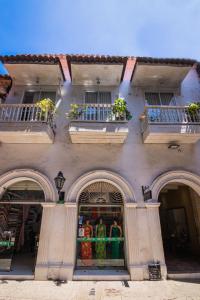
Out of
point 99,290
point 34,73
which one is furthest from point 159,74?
point 99,290

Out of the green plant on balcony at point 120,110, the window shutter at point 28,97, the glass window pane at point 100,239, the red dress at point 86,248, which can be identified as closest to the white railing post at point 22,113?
the window shutter at point 28,97

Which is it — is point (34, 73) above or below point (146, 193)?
above

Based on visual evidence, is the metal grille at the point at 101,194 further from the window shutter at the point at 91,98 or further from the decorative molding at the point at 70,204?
the window shutter at the point at 91,98

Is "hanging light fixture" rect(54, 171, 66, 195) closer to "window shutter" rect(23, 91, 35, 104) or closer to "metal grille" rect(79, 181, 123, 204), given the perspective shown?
"metal grille" rect(79, 181, 123, 204)

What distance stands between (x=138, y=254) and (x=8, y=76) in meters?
10.6

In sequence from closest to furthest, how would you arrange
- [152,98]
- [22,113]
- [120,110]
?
[120,110], [22,113], [152,98]

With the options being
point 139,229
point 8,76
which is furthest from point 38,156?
point 139,229

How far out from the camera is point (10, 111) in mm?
9234

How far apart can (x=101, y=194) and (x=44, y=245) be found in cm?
313

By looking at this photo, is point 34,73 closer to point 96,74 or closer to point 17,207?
point 96,74

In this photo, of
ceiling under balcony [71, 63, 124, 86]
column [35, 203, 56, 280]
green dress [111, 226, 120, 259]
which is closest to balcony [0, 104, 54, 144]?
ceiling under balcony [71, 63, 124, 86]

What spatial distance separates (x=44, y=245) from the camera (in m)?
7.45

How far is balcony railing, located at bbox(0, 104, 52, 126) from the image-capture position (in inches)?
344

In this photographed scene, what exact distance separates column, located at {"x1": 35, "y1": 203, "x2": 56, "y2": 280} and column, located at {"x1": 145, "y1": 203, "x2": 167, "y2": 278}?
13.4 ft
